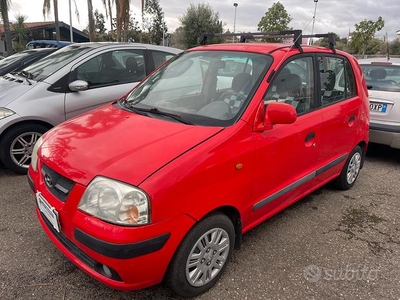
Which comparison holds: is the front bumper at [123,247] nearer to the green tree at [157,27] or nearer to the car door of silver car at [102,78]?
the car door of silver car at [102,78]

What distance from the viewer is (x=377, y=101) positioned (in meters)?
4.84

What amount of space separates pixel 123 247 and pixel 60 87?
3.12 m

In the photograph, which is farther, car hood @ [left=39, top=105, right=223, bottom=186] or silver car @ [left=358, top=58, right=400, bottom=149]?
silver car @ [left=358, top=58, right=400, bottom=149]

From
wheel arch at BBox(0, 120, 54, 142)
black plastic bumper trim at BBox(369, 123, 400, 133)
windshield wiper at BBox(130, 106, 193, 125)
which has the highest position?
windshield wiper at BBox(130, 106, 193, 125)

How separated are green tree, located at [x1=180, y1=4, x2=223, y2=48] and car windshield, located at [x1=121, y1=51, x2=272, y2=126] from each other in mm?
26360

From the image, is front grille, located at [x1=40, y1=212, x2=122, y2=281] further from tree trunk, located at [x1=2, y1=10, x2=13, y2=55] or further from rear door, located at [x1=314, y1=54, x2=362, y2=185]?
tree trunk, located at [x1=2, y1=10, x2=13, y2=55]

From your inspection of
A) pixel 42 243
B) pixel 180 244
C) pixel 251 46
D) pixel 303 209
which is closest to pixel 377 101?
pixel 303 209

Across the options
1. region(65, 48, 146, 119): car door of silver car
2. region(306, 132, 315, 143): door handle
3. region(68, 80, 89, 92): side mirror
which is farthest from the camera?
region(65, 48, 146, 119): car door of silver car

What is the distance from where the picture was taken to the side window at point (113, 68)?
4.45m

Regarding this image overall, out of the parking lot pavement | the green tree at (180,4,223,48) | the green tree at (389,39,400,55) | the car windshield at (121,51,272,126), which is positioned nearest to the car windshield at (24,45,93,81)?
the parking lot pavement

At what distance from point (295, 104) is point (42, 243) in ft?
8.03

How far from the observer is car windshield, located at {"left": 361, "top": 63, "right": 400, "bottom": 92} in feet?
15.9

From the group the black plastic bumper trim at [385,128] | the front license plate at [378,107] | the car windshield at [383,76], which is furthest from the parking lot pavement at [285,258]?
the car windshield at [383,76]

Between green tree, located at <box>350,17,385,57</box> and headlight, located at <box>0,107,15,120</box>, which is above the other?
green tree, located at <box>350,17,385,57</box>
